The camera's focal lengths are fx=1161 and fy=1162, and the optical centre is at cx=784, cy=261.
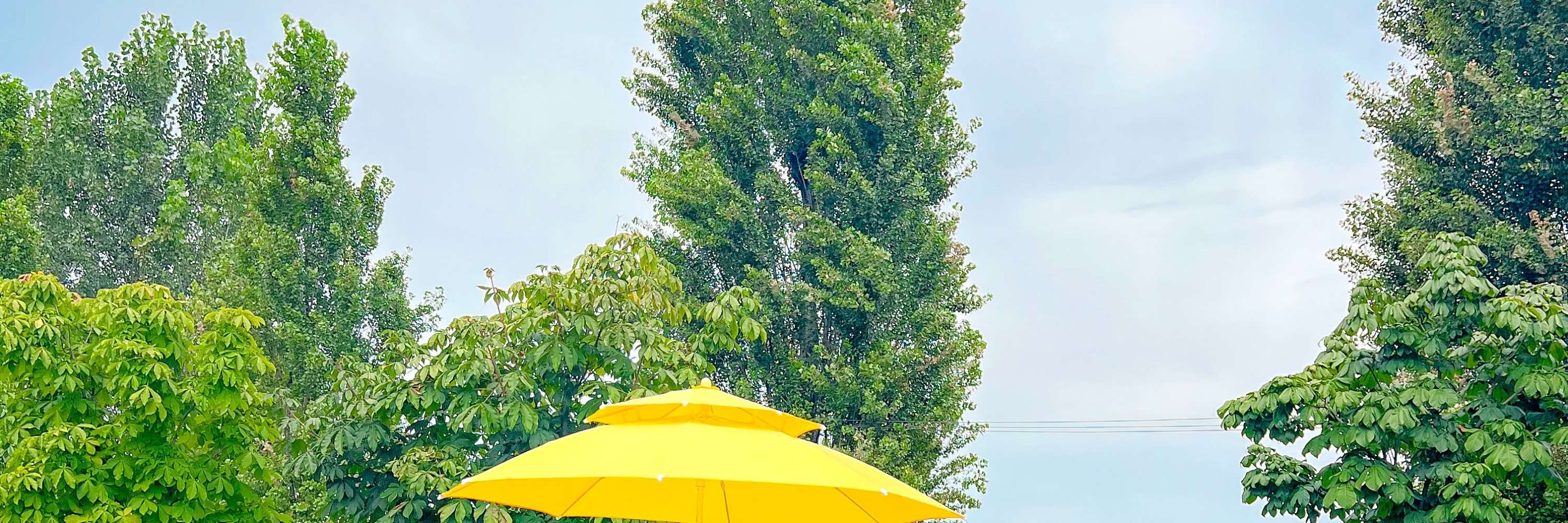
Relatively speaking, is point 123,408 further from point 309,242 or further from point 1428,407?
point 1428,407

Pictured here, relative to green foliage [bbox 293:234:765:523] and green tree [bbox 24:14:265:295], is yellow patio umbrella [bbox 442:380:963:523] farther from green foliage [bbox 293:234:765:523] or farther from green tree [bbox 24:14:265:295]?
green tree [bbox 24:14:265:295]

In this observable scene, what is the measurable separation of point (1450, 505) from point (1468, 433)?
1.69 feet

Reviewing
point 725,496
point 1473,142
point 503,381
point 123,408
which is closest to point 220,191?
point 123,408

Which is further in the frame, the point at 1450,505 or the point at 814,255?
the point at 814,255

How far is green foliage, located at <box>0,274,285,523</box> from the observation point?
634cm

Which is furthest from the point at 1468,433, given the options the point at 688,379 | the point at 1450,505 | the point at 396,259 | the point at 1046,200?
the point at 396,259

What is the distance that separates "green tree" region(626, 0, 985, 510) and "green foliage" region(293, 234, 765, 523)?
431cm

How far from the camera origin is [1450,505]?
6266mm

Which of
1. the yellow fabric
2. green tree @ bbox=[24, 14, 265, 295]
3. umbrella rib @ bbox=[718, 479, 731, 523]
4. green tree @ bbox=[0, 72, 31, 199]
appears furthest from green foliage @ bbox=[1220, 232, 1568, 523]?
green tree @ bbox=[0, 72, 31, 199]

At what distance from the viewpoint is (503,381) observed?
636 cm

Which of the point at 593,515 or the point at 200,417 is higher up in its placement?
the point at 200,417

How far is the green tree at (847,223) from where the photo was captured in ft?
37.1

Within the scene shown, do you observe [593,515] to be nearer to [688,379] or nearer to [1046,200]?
[688,379]

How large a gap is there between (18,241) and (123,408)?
1042cm
